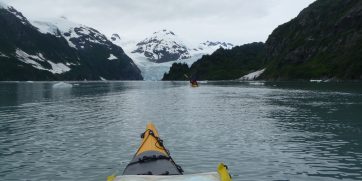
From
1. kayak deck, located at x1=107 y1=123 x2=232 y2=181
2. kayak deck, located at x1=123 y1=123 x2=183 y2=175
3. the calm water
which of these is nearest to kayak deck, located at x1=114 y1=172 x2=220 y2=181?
kayak deck, located at x1=107 y1=123 x2=232 y2=181

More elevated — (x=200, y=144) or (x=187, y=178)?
(x=187, y=178)

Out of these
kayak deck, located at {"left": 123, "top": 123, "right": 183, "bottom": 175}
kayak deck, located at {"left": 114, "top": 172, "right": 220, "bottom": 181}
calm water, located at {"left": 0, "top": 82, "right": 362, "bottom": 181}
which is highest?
kayak deck, located at {"left": 114, "top": 172, "right": 220, "bottom": 181}

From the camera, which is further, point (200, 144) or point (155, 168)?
point (200, 144)

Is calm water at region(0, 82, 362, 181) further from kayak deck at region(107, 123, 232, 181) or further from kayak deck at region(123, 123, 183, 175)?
kayak deck at region(123, 123, 183, 175)

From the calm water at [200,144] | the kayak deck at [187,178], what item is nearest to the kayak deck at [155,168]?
the kayak deck at [187,178]

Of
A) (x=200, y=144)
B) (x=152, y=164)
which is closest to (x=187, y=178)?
(x=152, y=164)

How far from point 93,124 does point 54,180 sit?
76.4 ft

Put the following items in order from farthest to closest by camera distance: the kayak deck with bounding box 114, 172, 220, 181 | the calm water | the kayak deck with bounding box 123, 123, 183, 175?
the calm water
the kayak deck with bounding box 123, 123, 183, 175
the kayak deck with bounding box 114, 172, 220, 181

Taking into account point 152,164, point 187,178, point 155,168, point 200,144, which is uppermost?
point 187,178

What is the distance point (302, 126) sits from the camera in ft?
136

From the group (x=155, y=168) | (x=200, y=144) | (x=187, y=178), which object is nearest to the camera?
(x=187, y=178)

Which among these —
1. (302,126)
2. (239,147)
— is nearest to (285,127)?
(302,126)

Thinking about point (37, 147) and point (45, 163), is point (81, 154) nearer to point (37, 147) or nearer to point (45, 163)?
point (45, 163)

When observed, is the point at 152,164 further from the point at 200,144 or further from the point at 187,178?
the point at 200,144
